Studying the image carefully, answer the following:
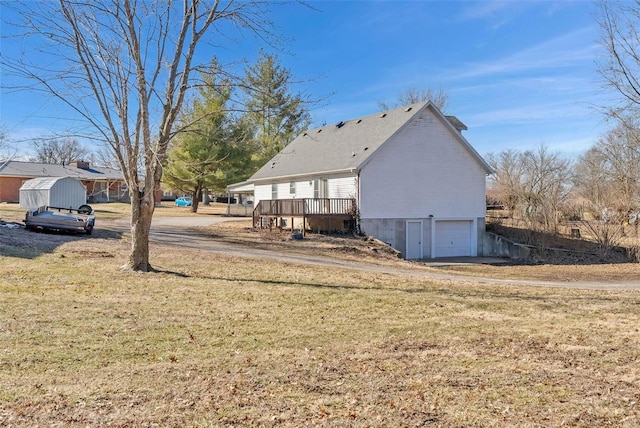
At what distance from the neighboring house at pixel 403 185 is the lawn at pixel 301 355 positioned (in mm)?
14086

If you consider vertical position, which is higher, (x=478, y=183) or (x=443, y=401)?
(x=478, y=183)

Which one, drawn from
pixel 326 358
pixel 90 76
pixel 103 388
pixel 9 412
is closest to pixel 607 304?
pixel 326 358

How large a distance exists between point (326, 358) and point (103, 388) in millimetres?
2350

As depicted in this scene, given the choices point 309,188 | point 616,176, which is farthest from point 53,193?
point 616,176

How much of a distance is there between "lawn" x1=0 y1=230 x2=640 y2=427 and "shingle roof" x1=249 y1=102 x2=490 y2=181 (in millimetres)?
14399

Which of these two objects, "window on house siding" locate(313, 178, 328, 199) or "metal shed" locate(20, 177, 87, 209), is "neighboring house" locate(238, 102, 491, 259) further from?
"metal shed" locate(20, 177, 87, 209)

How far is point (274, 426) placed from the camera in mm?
3703

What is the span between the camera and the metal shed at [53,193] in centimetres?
2970

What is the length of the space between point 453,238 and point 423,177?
163 inches

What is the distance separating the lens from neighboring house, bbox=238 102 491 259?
24.2m

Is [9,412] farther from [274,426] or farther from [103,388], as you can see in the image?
[274,426]

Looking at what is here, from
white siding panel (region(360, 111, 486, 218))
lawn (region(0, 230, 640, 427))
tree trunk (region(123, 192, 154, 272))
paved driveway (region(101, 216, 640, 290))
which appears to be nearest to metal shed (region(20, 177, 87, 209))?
paved driveway (region(101, 216, 640, 290))

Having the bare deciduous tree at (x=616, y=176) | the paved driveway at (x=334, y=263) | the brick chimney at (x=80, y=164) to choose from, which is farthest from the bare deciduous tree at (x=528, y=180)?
the brick chimney at (x=80, y=164)

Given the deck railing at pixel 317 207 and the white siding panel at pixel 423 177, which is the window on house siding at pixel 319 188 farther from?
the white siding panel at pixel 423 177
